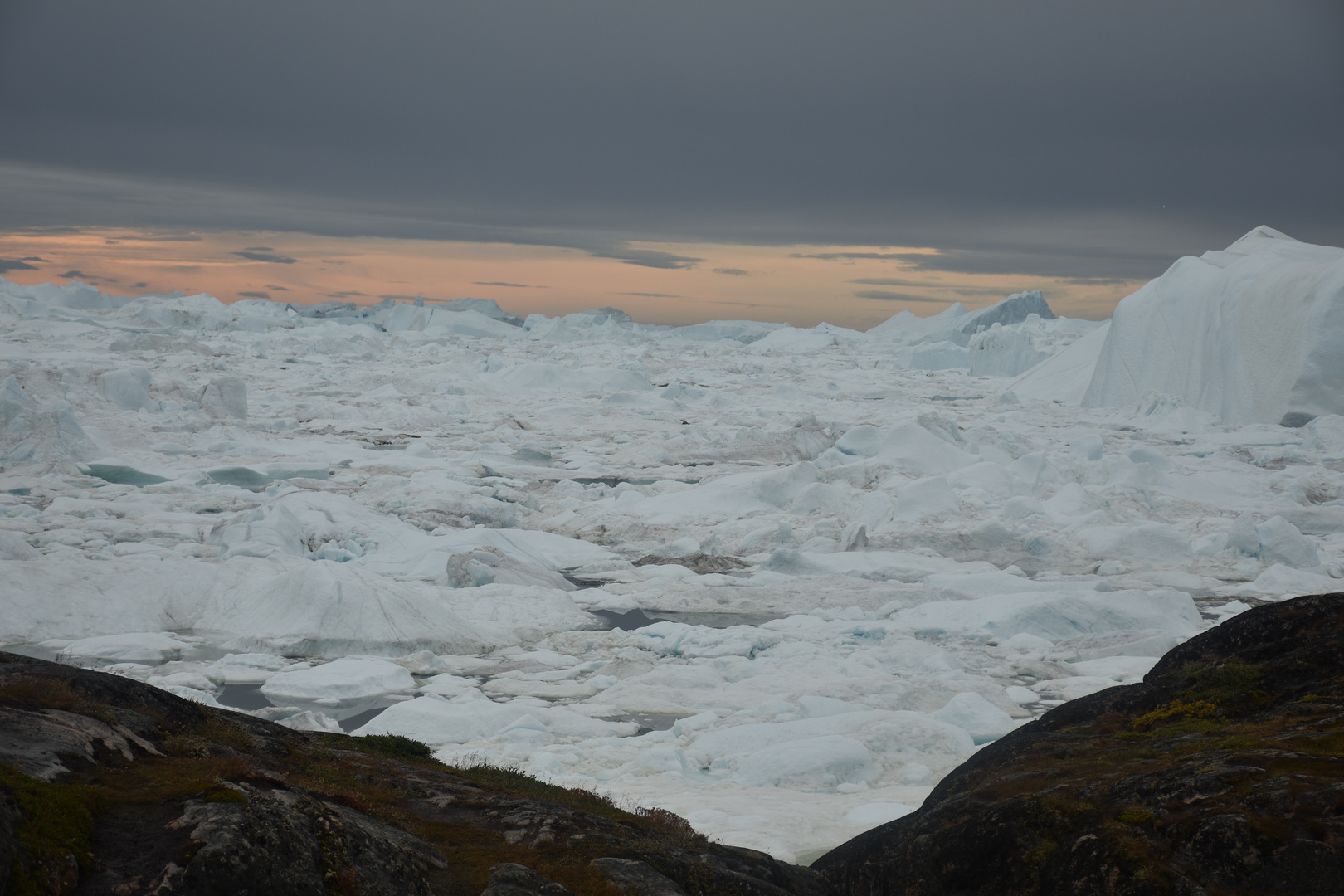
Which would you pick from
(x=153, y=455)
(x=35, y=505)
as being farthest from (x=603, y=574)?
(x=153, y=455)

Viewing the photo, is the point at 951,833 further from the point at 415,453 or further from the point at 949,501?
the point at 415,453

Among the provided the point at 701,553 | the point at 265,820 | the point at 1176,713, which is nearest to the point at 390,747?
the point at 265,820

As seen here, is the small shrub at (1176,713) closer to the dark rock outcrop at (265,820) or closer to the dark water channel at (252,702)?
the dark rock outcrop at (265,820)

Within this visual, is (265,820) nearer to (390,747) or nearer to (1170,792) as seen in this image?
(390,747)

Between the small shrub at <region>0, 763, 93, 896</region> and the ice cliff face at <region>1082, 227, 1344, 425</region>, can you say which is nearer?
the small shrub at <region>0, 763, 93, 896</region>

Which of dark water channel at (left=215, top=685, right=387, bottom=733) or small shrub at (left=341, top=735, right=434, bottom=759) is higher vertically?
small shrub at (left=341, top=735, right=434, bottom=759)

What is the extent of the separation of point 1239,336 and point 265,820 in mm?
49468

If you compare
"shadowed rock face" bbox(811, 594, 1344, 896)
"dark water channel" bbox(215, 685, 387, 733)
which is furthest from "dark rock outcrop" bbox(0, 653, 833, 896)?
"dark water channel" bbox(215, 685, 387, 733)

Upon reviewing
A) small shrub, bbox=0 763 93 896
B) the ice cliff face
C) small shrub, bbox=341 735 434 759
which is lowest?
small shrub, bbox=341 735 434 759

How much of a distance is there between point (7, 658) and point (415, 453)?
2975 centimetres

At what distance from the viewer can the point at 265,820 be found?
14.8ft

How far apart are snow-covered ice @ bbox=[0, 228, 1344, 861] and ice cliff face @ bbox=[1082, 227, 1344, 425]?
7.2 inches

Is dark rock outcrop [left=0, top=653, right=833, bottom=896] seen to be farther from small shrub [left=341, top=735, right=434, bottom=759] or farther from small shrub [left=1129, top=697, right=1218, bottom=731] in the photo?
small shrub [left=1129, top=697, right=1218, bottom=731]

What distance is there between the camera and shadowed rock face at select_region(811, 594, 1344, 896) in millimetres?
4719
